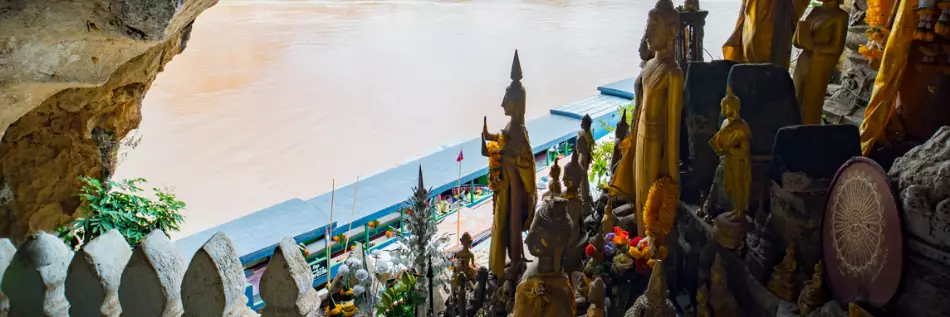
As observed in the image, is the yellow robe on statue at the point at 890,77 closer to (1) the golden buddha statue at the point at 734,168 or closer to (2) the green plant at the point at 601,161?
(1) the golden buddha statue at the point at 734,168

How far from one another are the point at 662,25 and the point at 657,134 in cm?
30

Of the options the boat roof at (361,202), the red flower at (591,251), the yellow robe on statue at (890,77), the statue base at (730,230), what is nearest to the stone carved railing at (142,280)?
the red flower at (591,251)

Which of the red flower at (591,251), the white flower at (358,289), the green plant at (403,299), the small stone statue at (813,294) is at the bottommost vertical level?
the green plant at (403,299)

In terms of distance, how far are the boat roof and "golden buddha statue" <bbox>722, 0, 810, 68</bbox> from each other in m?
1.98

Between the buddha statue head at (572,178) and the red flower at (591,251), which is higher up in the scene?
the buddha statue head at (572,178)

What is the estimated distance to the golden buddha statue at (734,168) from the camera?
59.2 inches

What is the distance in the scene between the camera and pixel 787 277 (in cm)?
140

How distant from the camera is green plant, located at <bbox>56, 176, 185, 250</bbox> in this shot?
3.11m

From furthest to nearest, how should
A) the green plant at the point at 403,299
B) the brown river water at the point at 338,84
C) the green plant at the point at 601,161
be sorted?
the brown river water at the point at 338,84
the green plant at the point at 601,161
the green plant at the point at 403,299

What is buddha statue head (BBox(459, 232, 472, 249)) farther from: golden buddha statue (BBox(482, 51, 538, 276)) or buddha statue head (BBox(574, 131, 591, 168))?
buddha statue head (BBox(574, 131, 591, 168))

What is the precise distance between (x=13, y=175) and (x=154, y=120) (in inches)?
123

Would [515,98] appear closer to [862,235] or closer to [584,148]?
[584,148]

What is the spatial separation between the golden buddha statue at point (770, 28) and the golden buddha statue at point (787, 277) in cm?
86

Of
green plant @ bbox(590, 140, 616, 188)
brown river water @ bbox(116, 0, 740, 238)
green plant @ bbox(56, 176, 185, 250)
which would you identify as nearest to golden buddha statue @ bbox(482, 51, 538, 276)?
green plant @ bbox(590, 140, 616, 188)
